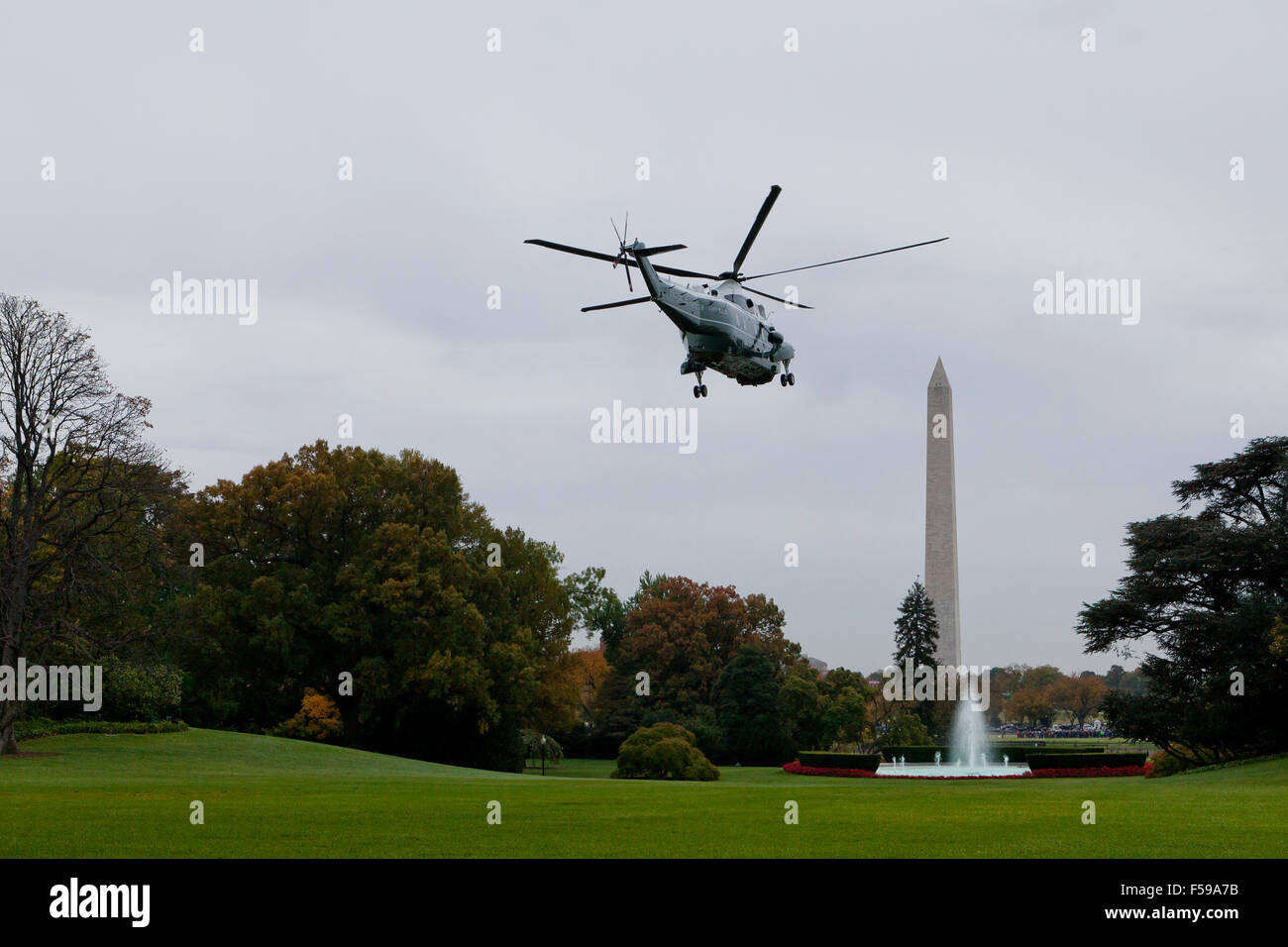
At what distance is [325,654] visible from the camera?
6091cm

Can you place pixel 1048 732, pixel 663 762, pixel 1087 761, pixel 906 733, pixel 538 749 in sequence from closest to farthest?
pixel 663 762 < pixel 1087 761 < pixel 538 749 < pixel 906 733 < pixel 1048 732

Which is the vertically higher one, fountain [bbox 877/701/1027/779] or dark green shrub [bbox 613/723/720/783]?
dark green shrub [bbox 613/723/720/783]

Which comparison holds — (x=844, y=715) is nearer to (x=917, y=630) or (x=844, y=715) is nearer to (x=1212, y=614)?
(x=917, y=630)

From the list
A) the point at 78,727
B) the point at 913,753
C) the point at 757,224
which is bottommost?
the point at 913,753

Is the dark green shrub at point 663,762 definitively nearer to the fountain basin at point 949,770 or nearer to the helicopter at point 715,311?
the fountain basin at point 949,770

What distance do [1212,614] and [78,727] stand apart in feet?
141

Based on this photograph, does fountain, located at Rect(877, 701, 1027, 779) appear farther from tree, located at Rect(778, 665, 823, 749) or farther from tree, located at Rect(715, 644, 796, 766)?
tree, located at Rect(715, 644, 796, 766)

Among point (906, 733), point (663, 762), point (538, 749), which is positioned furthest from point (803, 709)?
point (663, 762)

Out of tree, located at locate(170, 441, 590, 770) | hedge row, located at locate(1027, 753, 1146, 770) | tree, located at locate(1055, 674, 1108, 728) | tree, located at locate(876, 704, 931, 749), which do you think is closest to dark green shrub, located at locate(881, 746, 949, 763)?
tree, located at locate(876, 704, 931, 749)

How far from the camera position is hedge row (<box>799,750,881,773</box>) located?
56.7 metres

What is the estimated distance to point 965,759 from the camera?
71.6m

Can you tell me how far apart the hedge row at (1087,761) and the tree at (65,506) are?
36238 mm

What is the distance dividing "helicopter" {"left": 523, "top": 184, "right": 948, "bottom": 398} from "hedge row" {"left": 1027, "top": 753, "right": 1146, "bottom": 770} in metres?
27.8
